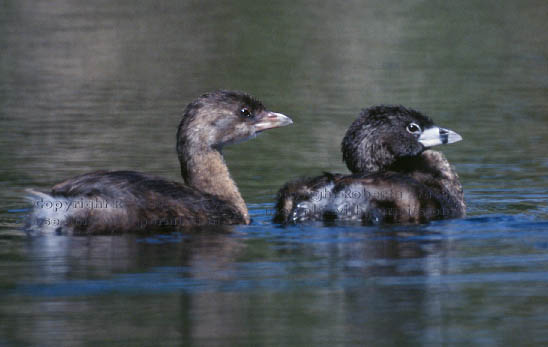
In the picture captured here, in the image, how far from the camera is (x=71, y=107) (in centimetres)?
1697

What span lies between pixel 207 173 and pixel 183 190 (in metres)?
0.68

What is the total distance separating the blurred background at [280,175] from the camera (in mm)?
6527

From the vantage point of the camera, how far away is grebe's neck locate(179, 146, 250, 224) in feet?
32.1

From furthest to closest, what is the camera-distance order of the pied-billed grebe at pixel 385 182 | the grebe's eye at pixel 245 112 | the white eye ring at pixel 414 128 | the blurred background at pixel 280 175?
the white eye ring at pixel 414 128 → the grebe's eye at pixel 245 112 → the pied-billed grebe at pixel 385 182 → the blurred background at pixel 280 175

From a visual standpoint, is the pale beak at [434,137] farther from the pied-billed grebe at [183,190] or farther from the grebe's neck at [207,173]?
the grebe's neck at [207,173]

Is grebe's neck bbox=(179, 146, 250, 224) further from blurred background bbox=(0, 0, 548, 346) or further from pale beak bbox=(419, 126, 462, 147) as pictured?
pale beak bbox=(419, 126, 462, 147)

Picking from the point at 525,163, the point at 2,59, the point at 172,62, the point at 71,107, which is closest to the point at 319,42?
the point at 172,62

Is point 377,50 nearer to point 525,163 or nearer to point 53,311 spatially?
point 525,163

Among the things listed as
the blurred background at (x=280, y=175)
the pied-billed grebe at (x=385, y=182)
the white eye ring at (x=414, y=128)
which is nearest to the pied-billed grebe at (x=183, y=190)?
the blurred background at (x=280, y=175)

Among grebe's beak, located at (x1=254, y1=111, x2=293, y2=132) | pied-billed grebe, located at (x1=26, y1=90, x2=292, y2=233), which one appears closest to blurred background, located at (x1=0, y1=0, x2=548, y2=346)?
pied-billed grebe, located at (x1=26, y1=90, x2=292, y2=233)

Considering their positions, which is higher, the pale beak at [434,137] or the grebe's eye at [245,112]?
the grebe's eye at [245,112]

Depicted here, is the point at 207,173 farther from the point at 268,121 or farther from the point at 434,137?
the point at 434,137

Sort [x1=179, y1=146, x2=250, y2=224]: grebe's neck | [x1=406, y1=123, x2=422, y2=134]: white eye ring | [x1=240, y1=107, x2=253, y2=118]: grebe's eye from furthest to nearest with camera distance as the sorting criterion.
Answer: [x1=406, y1=123, x2=422, y2=134]: white eye ring, [x1=240, y1=107, x2=253, y2=118]: grebe's eye, [x1=179, y1=146, x2=250, y2=224]: grebe's neck

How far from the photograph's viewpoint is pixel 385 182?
358 inches
